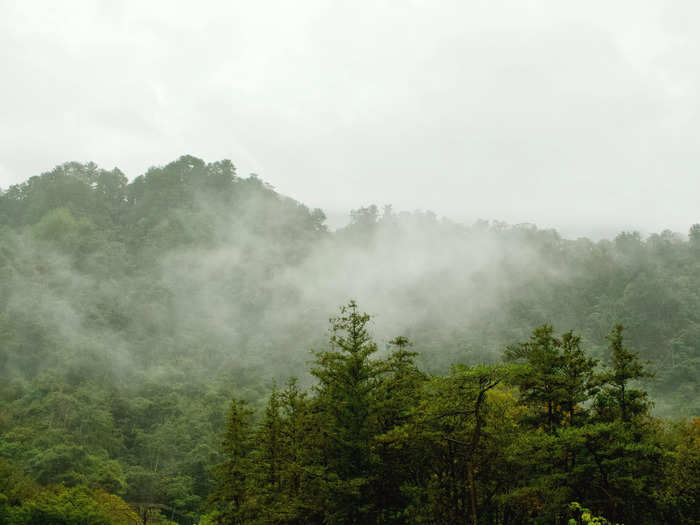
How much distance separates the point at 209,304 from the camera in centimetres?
14050

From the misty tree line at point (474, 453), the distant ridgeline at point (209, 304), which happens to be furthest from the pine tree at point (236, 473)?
the distant ridgeline at point (209, 304)

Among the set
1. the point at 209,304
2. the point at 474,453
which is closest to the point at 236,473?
the point at 474,453

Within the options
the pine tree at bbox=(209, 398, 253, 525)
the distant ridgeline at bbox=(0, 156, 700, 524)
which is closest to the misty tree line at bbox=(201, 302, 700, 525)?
the pine tree at bbox=(209, 398, 253, 525)

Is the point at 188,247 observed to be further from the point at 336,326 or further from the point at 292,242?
the point at 336,326

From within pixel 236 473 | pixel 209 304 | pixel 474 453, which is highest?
pixel 209 304

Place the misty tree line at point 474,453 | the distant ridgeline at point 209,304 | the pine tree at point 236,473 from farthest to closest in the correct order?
1. the distant ridgeline at point 209,304
2. the pine tree at point 236,473
3. the misty tree line at point 474,453

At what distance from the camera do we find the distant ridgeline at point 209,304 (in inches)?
2579

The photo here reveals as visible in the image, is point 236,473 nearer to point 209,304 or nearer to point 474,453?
point 474,453

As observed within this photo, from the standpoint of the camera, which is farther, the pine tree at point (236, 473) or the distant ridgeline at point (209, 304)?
the distant ridgeline at point (209, 304)

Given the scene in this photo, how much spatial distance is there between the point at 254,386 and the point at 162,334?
37250 mm

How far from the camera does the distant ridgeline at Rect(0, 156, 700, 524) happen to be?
65.5m

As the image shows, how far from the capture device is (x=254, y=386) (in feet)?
320

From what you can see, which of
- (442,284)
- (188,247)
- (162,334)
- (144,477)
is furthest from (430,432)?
(188,247)

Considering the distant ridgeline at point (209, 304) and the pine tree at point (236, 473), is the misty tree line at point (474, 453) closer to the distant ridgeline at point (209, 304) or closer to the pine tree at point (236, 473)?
the pine tree at point (236, 473)
